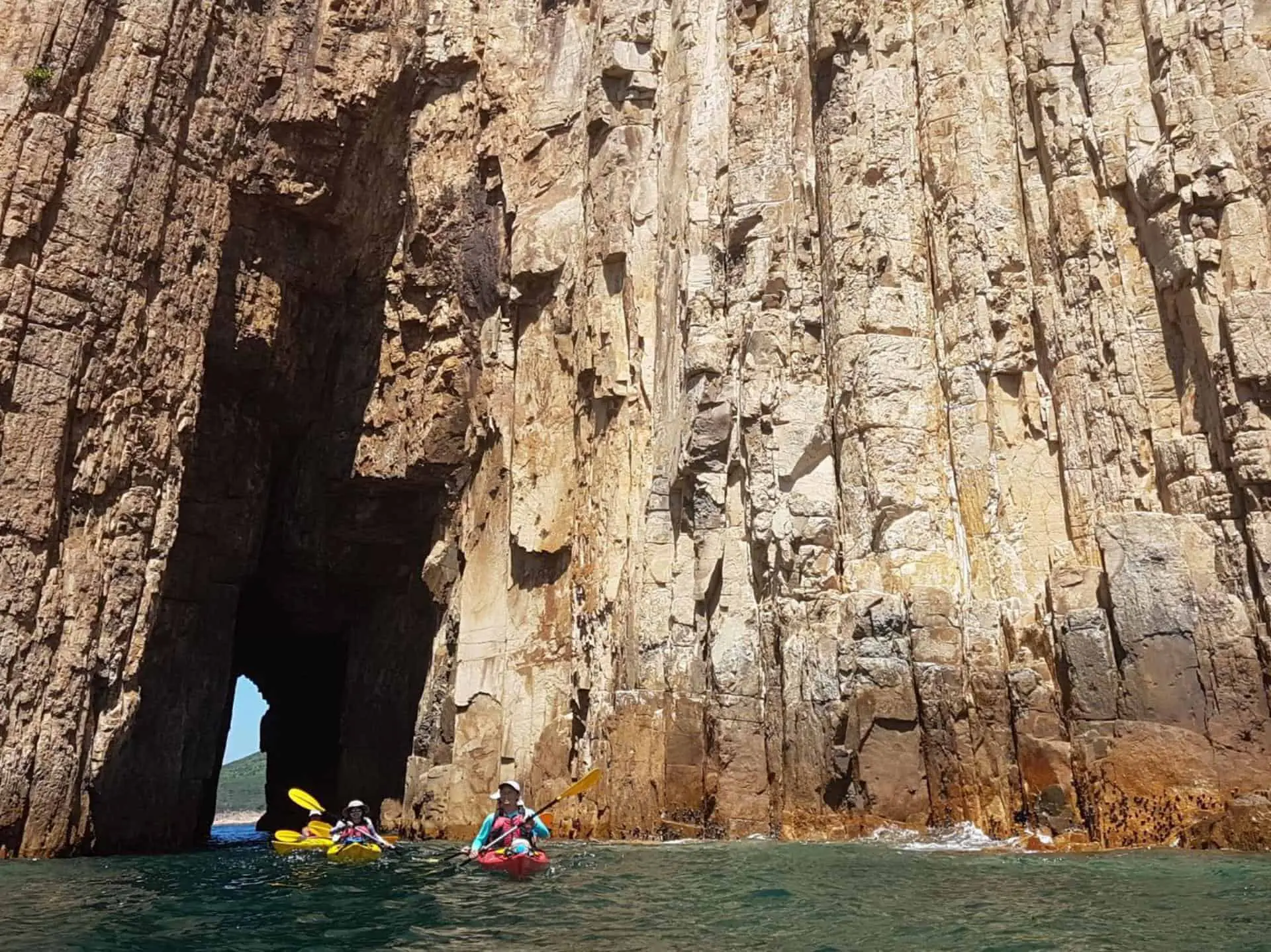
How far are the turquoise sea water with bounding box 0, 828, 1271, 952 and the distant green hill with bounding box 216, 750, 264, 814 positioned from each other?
9334 cm

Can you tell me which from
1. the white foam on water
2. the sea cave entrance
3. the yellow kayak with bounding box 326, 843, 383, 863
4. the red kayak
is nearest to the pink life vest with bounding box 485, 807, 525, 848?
the red kayak

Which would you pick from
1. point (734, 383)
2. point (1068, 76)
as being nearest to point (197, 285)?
point (734, 383)

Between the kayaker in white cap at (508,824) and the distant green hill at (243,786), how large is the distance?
306 ft

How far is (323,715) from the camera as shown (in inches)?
1309

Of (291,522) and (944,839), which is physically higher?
(291,522)

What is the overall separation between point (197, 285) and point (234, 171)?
8.34 feet

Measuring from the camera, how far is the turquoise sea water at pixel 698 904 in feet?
27.1

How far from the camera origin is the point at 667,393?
20.3m

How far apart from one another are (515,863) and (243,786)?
430 feet

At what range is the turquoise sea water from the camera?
27.1 feet

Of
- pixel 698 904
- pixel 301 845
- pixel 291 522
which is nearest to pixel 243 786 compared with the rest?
pixel 291 522

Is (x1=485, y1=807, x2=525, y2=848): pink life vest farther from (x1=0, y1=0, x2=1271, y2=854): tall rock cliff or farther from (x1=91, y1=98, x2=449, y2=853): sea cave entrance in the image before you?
(x1=91, y1=98, x2=449, y2=853): sea cave entrance

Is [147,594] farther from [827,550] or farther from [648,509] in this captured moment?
[827,550]

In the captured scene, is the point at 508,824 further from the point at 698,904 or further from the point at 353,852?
the point at 698,904
